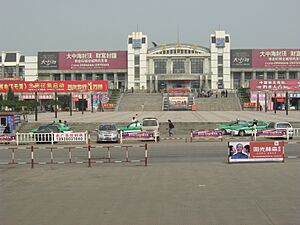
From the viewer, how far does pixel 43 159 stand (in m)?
22.5

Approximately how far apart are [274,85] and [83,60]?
45.2 m

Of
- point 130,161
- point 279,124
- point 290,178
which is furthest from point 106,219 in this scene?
point 279,124

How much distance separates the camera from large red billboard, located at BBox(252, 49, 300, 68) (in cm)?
10675

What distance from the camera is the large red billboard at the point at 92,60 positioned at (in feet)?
364

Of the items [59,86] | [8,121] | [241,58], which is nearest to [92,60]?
[59,86]

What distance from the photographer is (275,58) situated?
10762 centimetres

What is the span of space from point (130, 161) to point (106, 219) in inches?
420

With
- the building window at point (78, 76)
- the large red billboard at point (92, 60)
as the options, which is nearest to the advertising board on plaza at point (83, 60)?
the large red billboard at point (92, 60)

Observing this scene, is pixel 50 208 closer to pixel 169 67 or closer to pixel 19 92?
pixel 19 92

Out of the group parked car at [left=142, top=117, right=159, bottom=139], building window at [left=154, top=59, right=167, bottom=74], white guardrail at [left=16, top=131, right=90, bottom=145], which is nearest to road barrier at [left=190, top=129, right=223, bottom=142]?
parked car at [left=142, top=117, right=159, bottom=139]

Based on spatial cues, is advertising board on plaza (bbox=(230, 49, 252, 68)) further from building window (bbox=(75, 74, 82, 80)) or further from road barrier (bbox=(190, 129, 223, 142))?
road barrier (bbox=(190, 129, 223, 142))

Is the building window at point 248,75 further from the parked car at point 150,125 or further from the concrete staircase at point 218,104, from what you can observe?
the parked car at point 150,125

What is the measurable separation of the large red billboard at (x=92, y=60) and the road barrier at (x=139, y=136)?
81.3m

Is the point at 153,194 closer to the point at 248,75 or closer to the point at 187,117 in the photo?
the point at 187,117
